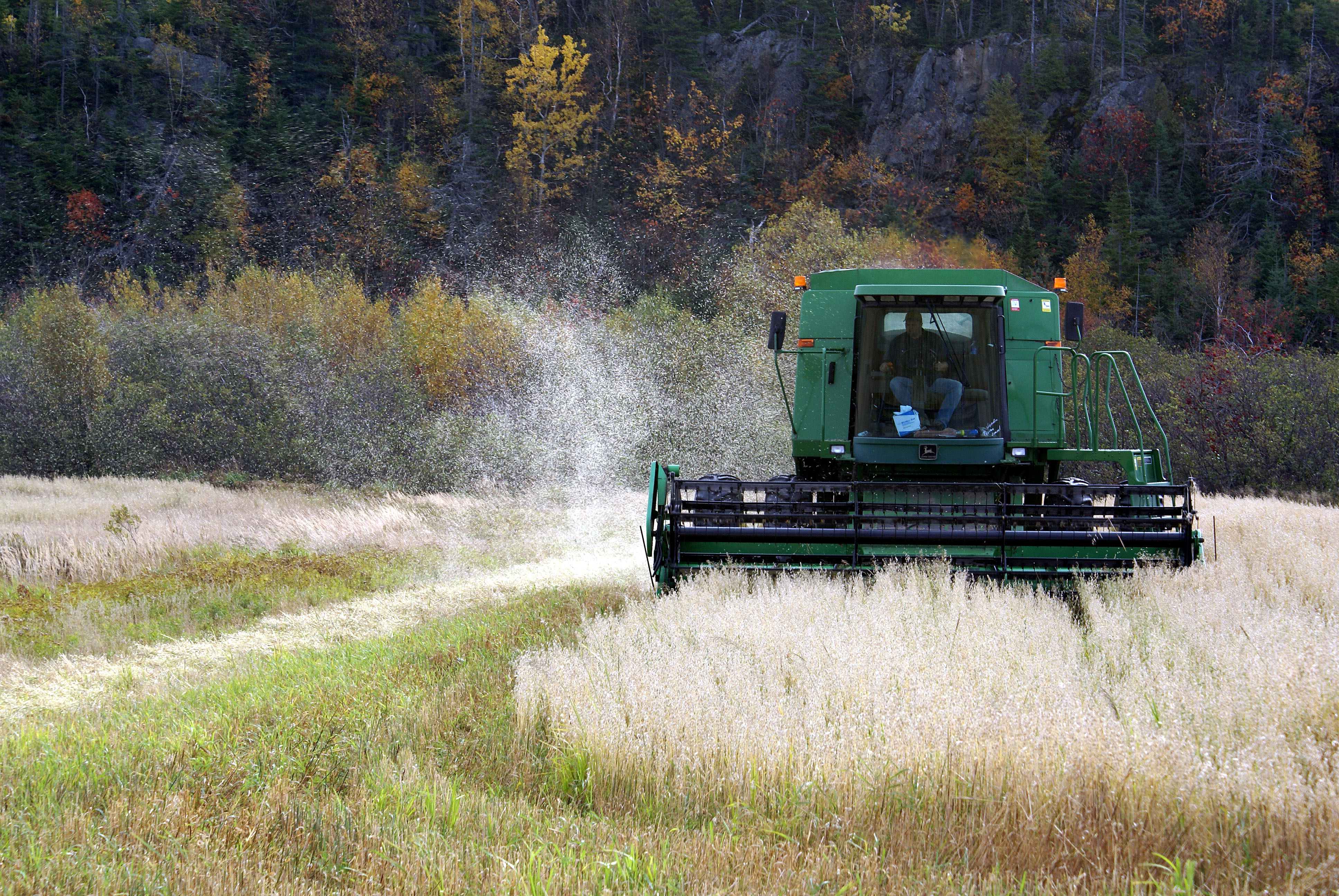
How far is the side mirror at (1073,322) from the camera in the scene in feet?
26.6

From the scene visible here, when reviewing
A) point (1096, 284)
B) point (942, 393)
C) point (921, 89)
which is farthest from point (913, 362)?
point (921, 89)

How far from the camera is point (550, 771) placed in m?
4.50

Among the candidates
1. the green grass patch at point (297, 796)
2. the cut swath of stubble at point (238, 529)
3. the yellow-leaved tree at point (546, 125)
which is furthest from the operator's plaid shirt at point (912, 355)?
the yellow-leaved tree at point (546, 125)

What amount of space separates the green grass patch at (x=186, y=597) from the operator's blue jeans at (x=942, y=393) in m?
5.57

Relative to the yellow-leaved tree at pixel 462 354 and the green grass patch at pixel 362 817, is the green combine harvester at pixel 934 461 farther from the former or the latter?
the yellow-leaved tree at pixel 462 354

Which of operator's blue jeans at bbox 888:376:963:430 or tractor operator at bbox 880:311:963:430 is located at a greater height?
tractor operator at bbox 880:311:963:430

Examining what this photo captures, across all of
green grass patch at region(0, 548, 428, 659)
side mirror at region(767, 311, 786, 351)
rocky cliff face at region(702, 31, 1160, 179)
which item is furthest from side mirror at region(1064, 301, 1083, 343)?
rocky cliff face at region(702, 31, 1160, 179)

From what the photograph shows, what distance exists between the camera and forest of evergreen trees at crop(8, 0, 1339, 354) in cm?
6066

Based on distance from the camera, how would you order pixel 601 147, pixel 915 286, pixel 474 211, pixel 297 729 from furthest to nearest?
pixel 601 147
pixel 474 211
pixel 915 286
pixel 297 729

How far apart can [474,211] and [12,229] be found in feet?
88.0

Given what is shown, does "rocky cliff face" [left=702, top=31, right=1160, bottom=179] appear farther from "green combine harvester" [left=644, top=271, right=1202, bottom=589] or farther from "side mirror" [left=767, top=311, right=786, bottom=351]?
"side mirror" [left=767, top=311, right=786, bottom=351]

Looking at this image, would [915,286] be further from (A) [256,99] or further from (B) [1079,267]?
(A) [256,99]

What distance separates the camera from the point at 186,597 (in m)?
9.86

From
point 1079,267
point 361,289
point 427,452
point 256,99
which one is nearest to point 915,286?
point 427,452
